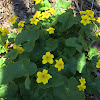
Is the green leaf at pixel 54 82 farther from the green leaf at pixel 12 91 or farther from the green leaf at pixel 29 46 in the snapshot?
the green leaf at pixel 29 46

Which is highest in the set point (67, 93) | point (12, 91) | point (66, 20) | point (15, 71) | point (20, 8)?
point (20, 8)

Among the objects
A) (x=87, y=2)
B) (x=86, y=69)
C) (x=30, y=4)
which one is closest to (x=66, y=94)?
(x=86, y=69)

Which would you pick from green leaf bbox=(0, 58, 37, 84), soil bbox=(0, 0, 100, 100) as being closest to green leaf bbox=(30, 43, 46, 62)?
green leaf bbox=(0, 58, 37, 84)

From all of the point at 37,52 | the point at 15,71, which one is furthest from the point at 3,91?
the point at 37,52

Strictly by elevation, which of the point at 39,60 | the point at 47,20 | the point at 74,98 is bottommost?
the point at 74,98

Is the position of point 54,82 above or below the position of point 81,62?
below

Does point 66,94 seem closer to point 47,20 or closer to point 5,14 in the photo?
point 47,20

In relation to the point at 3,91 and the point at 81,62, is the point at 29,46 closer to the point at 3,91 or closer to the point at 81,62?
the point at 3,91

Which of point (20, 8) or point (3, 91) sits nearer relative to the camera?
point (3, 91)
